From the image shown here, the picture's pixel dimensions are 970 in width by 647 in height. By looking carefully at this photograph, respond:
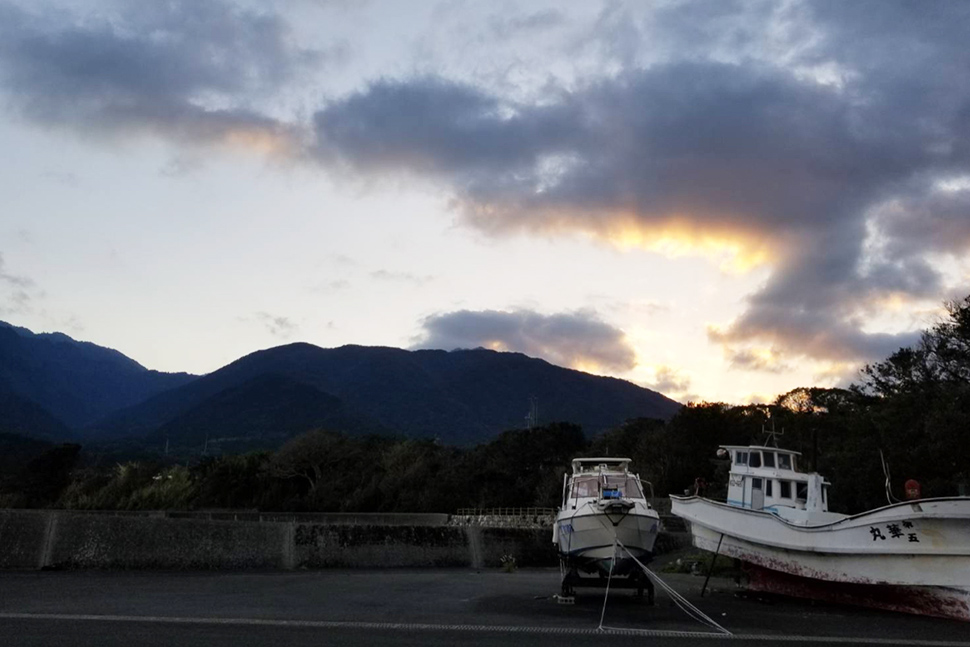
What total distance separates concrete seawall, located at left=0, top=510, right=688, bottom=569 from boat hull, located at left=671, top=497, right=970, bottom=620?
8848 millimetres

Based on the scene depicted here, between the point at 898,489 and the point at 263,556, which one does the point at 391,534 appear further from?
the point at 898,489

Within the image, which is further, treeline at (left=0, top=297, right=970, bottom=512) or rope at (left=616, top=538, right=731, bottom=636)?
treeline at (left=0, top=297, right=970, bottom=512)

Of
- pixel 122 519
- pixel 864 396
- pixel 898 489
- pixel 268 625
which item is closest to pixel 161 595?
pixel 268 625

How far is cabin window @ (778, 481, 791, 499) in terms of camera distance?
68.2 ft

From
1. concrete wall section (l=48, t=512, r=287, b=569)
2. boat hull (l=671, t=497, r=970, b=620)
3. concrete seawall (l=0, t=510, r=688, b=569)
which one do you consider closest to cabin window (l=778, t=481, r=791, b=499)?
boat hull (l=671, t=497, r=970, b=620)

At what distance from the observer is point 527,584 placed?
18.9 meters

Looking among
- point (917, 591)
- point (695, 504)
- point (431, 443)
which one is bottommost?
point (917, 591)

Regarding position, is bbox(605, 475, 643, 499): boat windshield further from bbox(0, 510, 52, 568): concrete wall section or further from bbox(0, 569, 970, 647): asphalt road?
bbox(0, 510, 52, 568): concrete wall section

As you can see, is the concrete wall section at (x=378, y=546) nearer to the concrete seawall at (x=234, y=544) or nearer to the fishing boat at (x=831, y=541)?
the concrete seawall at (x=234, y=544)

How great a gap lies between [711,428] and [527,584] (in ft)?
158

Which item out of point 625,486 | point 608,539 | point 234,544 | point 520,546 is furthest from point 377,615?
point 520,546

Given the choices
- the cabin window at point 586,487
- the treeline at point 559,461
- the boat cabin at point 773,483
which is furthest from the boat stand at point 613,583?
the treeline at point 559,461

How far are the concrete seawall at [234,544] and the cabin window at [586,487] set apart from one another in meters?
7.07

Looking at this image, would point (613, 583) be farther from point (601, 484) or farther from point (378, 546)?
point (378, 546)
